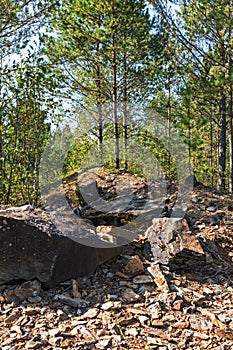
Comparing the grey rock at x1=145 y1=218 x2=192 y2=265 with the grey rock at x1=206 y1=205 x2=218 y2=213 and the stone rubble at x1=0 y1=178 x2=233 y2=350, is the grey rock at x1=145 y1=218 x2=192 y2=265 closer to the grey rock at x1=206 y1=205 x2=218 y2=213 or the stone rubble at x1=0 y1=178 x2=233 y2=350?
the stone rubble at x1=0 y1=178 x2=233 y2=350

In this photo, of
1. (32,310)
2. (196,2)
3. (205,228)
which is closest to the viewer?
(32,310)

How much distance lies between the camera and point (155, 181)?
8023 mm

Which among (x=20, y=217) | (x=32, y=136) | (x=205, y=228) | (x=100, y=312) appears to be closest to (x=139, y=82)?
(x=32, y=136)

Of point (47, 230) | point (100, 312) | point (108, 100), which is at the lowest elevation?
point (100, 312)

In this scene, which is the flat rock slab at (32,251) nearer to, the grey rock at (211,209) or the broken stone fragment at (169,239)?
the broken stone fragment at (169,239)

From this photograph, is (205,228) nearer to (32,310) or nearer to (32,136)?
(32,310)

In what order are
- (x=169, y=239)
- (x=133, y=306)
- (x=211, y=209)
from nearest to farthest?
(x=133, y=306), (x=169, y=239), (x=211, y=209)

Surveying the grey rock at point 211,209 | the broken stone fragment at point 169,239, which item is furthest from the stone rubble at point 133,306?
the grey rock at point 211,209

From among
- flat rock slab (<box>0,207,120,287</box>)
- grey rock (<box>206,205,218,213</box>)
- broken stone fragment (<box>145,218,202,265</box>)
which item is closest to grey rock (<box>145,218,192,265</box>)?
broken stone fragment (<box>145,218,202,265</box>)

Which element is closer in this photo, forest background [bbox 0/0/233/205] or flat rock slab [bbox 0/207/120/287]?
flat rock slab [bbox 0/207/120/287]

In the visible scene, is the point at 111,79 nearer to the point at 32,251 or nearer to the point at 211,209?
the point at 211,209

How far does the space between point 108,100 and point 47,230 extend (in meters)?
7.10

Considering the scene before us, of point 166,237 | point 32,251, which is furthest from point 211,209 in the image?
point 32,251

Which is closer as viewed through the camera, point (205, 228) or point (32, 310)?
point (32, 310)
